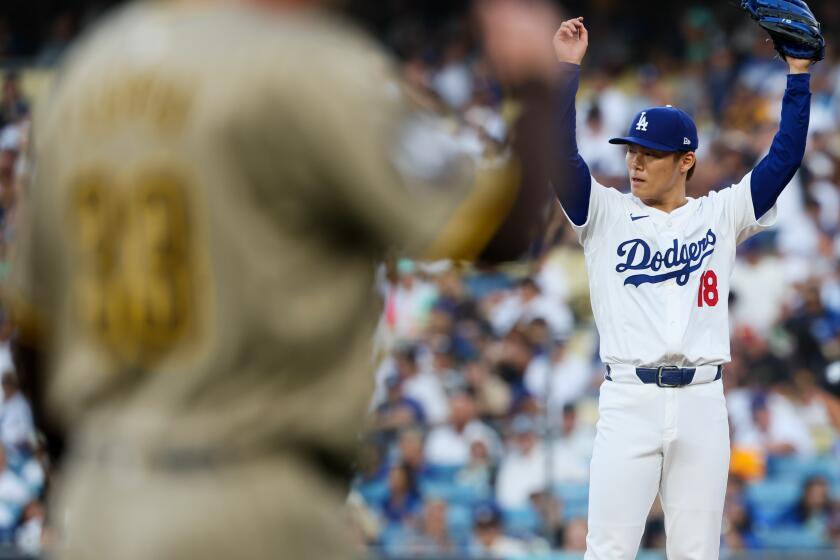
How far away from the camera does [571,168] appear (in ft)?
18.8

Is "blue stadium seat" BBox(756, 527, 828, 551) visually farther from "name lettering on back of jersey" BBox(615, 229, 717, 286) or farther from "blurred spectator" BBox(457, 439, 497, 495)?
"name lettering on back of jersey" BBox(615, 229, 717, 286)

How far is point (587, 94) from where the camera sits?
1661 cm

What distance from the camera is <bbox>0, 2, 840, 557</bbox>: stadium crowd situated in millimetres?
11453

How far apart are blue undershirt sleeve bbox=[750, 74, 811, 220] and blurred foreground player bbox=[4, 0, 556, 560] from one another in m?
3.64

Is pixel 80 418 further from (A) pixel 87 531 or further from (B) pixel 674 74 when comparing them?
(B) pixel 674 74

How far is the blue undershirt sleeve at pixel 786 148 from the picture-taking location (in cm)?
585

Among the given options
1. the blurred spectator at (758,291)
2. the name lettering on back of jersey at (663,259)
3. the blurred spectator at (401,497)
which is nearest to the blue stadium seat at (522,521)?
the blurred spectator at (401,497)

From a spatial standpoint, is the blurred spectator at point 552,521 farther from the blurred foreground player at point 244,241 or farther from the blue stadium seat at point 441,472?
the blurred foreground player at point 244,241

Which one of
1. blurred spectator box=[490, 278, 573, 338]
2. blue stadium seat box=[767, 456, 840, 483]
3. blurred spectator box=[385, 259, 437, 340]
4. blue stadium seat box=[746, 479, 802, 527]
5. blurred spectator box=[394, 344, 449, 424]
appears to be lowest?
blue stadium seat box=[746, 479, 802, 527]

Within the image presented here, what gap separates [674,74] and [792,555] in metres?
8.14

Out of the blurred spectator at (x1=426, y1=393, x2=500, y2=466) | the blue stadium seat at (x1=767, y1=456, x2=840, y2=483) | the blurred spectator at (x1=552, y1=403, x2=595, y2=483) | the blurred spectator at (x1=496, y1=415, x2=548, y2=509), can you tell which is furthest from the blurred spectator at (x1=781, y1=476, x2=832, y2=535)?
the blurred spectator at (x1=426, y1=393, x2=500, y2=466)

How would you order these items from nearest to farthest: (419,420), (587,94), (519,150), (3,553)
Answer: (519,150) < (3,553) < (419,420) < (587,94)

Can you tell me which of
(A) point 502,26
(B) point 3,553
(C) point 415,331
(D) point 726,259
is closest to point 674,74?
(C) point 415,331

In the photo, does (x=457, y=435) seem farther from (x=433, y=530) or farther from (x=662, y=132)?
(x=662, y=132)
